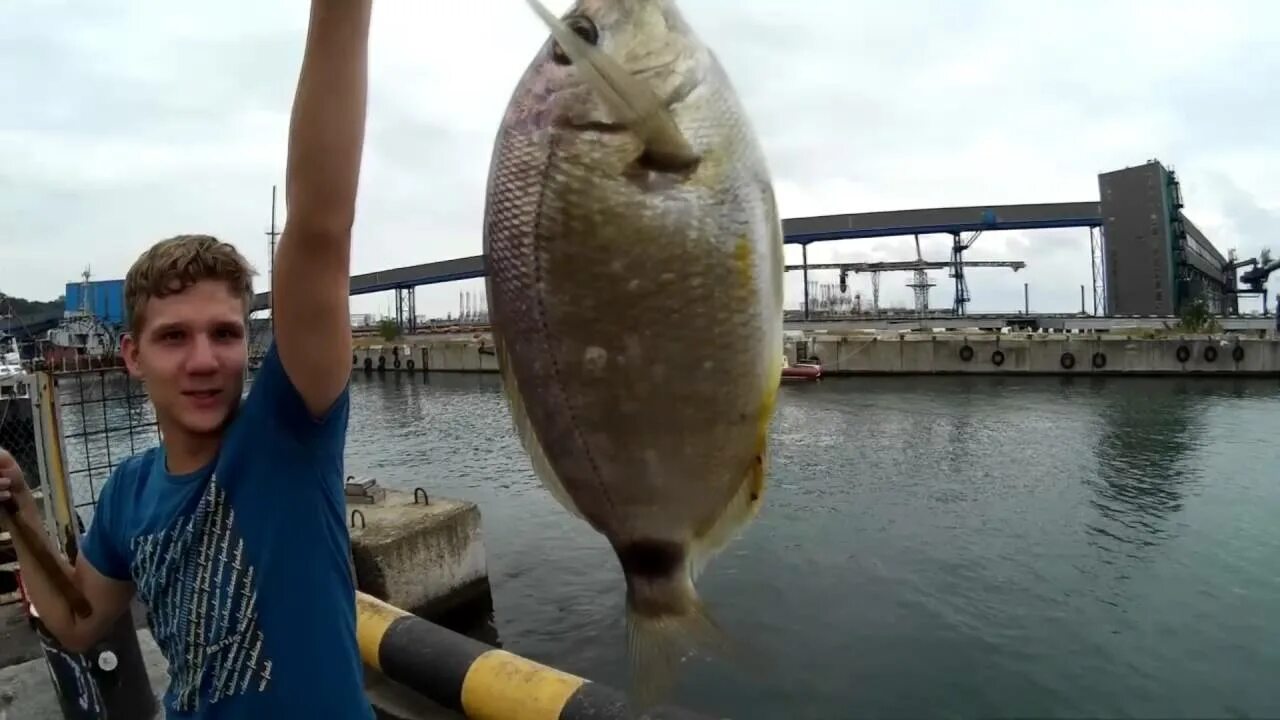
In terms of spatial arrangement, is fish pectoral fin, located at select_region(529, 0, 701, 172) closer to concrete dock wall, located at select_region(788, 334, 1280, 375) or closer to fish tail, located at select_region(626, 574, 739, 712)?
fish tail, located at select_region(626, 574, 739, 712)

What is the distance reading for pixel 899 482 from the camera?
52.8 ft

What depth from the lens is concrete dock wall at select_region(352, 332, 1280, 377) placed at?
33969 millimetres

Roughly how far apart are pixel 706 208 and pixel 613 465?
0.45m

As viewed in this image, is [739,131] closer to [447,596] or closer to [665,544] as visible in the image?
[665,544]

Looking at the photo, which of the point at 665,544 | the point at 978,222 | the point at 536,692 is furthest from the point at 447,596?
the point at 978,222

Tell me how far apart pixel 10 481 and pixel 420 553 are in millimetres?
5306

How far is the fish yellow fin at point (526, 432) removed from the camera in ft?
4.39

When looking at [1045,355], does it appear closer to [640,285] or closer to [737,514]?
[737,514]

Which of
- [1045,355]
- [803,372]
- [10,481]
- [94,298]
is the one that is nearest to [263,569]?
[10,481]

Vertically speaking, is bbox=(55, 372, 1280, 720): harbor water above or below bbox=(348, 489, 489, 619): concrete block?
below

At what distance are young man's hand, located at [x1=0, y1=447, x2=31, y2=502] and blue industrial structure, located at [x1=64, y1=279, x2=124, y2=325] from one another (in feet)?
144

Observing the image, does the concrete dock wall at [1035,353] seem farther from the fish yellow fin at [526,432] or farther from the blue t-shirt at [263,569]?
the fish yellow fin at [526,432]

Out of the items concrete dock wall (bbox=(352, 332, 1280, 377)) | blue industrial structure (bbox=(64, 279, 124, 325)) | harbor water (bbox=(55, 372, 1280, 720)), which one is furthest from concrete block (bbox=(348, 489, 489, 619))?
blue industrial structure (bbox=(64, 279, 124, 325))

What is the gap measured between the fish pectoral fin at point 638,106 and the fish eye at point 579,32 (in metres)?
0.05
